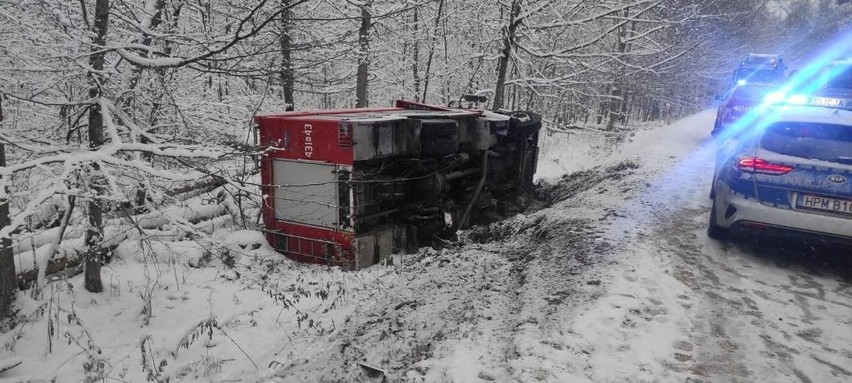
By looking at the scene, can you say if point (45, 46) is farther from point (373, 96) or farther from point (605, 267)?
point (373, 96)

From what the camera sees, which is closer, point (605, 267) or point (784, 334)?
point (784, 334)

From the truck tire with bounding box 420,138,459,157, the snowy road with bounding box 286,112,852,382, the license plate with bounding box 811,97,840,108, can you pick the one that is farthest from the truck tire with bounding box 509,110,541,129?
the license plate with bounding box 811,97,840,108

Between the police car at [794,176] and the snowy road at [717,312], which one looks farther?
the police car at [794,176]

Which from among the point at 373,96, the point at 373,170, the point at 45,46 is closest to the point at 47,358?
the point at 45,46

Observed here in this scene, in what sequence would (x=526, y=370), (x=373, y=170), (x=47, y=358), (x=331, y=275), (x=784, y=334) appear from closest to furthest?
(x=526, y=370), (x=784, y=334), (x=47, y=358), (x=331, y=275), (x=373, y=170)

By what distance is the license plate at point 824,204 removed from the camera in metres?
5.03

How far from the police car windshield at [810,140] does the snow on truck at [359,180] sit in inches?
164

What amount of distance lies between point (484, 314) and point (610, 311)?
1.00 metres

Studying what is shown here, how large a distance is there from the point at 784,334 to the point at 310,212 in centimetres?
536

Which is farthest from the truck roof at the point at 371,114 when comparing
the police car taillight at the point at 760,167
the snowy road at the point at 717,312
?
the police car taillight at the point at 760,167

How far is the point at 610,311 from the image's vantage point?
13.9 feet

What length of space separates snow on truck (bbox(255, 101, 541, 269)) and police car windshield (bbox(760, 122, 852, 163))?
4.16 meters

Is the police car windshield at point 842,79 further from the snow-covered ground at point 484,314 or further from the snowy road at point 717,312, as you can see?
the snowy road at point 717,312

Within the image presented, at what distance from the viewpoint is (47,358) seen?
456 cm
